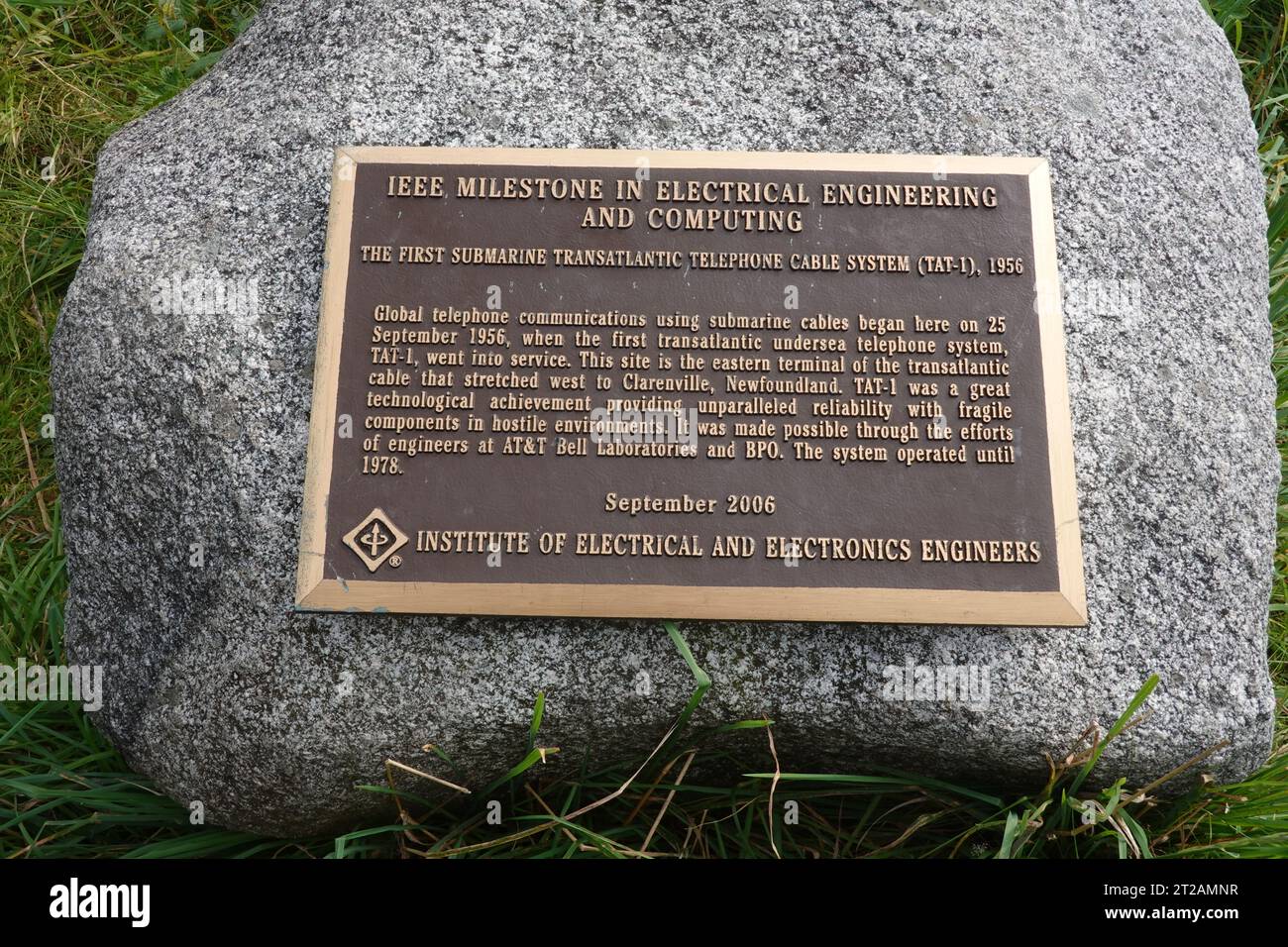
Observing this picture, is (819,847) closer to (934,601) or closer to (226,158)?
(934,601)

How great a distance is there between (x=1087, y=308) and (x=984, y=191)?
1.50 ft

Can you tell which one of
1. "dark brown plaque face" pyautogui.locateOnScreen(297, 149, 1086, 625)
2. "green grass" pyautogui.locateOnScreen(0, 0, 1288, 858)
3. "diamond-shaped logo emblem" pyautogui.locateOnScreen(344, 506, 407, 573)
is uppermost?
"dark brown plaque face" pyautogui.locateOnScreen(297, 149, 1086, 625)

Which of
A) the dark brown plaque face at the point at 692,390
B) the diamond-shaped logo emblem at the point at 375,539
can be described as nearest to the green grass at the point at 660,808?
the dark brown plaque face at the point at 692,390

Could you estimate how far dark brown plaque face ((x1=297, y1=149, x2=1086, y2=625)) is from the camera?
2.37 metres

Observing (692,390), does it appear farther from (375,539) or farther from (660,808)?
(660,808)

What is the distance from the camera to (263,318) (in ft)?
8.56

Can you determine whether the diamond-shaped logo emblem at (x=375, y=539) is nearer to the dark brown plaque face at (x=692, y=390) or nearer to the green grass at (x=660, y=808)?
the dark brown plaque face at (x=692, y=390)

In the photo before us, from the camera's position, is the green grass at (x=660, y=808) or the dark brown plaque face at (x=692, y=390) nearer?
the dark brown plaque face at (x=692, y=390)

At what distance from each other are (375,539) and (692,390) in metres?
0.94

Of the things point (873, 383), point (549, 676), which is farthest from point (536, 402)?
point (873, 383)

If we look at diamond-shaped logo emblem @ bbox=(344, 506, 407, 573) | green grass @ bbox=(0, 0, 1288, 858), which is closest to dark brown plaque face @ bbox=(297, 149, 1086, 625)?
diamond-shaped logo emblem @ bbox=(344, 506, 407, 573)

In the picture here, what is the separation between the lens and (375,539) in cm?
237

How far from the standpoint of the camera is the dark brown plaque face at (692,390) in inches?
93.2

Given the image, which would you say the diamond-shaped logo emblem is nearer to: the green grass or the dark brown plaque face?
the dark brown plaque face
